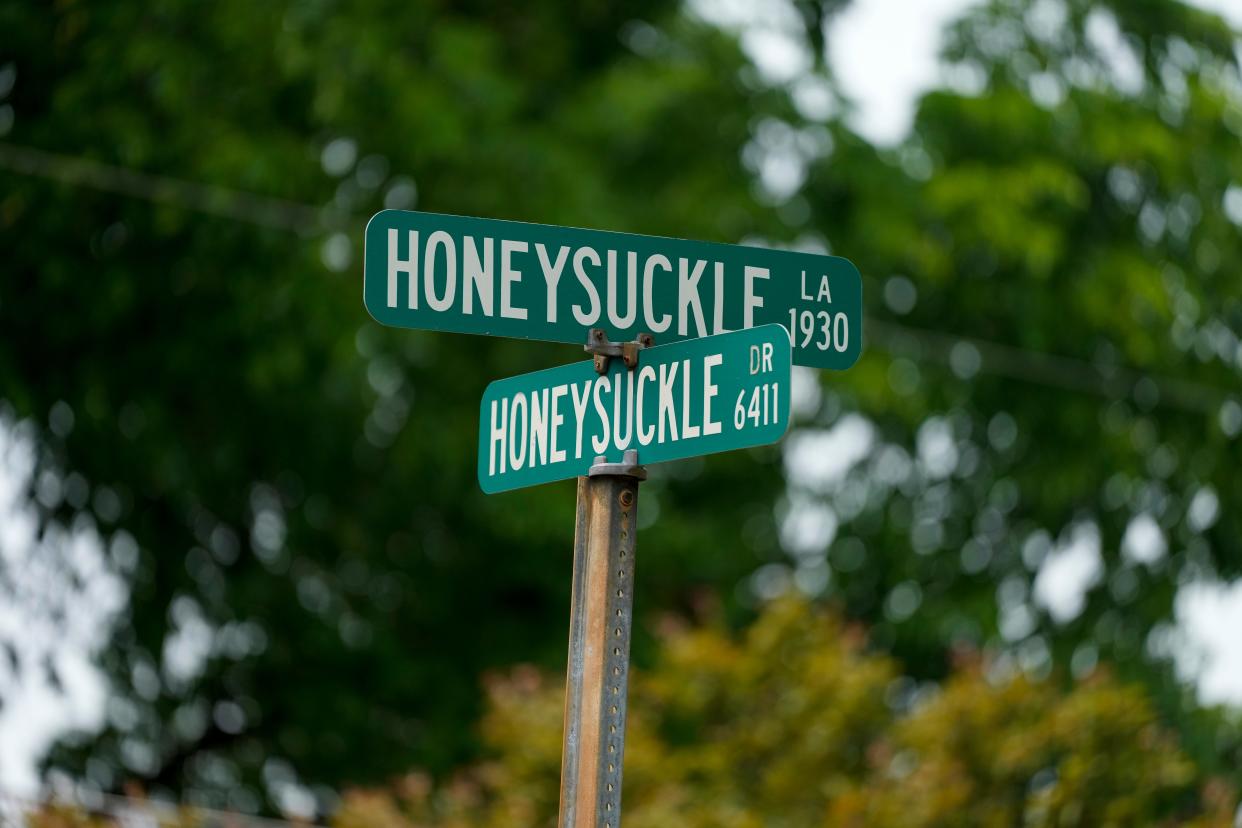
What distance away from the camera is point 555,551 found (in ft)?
53.2

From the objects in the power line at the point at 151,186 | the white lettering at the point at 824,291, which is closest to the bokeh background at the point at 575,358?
the power line at the point at 151,186

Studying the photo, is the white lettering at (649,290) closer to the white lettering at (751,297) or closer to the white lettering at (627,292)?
the white lettering at (627,292)

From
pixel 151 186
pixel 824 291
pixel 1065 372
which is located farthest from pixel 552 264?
pixel 1065 372

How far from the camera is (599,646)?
383 centimetres

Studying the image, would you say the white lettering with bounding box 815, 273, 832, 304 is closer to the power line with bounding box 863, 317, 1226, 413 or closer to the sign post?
the sign post

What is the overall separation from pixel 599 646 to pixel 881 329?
40.4ft

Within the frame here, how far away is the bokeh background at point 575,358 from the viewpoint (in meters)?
13.3

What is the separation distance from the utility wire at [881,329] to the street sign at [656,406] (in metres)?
9.64

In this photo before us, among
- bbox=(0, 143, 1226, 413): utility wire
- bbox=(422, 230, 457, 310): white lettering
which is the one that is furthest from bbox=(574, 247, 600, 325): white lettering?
bbox=(0, 143, 1226, 413): utility wire

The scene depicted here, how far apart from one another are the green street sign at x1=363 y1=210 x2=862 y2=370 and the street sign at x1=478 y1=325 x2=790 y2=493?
0.12 meters

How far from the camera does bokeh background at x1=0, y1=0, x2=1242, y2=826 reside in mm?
13281

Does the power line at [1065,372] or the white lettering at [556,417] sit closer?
the white lettering at [556,417]

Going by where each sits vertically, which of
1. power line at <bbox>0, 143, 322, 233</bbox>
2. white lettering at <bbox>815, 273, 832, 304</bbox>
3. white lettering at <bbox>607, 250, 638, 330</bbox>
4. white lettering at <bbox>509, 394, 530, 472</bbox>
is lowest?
white lettering at <bbox>509, 394, 530, 472</bbox>

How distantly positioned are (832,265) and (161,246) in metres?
10.3
